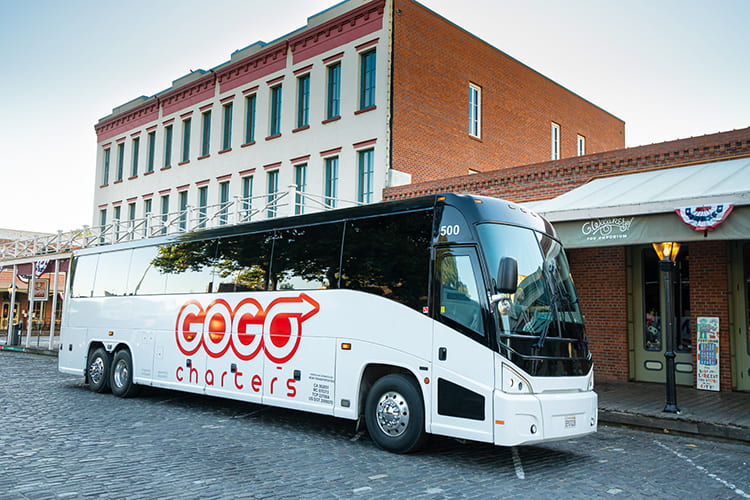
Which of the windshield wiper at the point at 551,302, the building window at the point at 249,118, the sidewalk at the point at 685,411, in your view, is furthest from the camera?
the building window at the point at 249,118

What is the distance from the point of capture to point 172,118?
102ft

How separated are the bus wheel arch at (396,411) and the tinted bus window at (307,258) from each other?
1.72 meters

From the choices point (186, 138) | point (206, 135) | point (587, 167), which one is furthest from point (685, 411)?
point (186, 138)

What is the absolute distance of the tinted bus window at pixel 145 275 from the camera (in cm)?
1320

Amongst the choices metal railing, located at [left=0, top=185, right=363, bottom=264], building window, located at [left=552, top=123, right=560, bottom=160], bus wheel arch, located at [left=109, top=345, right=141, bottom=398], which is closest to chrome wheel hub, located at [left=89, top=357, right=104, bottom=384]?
bus wheel arch, located at [left=109, top=345, right=141, bottom=398]

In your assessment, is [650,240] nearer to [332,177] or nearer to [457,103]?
[332,177]

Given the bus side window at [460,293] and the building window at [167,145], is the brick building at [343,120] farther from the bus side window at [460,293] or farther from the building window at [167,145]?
the bus side window at [460,293]

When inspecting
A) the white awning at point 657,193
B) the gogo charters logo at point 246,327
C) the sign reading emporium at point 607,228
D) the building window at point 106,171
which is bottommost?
the gogo charters logo at point 246,327

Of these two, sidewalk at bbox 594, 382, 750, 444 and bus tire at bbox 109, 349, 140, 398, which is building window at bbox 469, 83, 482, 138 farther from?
bus tire at bbox 109, 349, 140, 398

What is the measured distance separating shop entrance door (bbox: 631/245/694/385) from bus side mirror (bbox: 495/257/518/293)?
8774mm

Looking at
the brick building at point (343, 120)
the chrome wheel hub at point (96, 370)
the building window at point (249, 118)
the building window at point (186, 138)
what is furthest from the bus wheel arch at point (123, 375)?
the building window at point (186, 138)

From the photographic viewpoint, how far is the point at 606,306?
15.8 meters

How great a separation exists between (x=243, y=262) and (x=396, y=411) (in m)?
4.36

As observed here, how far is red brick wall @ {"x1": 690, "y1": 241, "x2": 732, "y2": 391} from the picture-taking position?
13.7 meters
